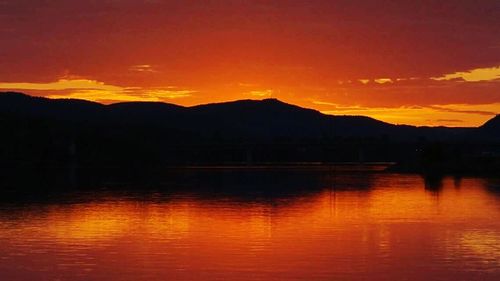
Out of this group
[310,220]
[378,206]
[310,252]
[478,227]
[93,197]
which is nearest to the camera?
[310,252]

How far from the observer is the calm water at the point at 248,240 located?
3075cm

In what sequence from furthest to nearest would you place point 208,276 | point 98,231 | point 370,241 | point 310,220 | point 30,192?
1. point 30,192
2. point 310,220
3. point 98,231
4. point 370,241
5. point 208,276

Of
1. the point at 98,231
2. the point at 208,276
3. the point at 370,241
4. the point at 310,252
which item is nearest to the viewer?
the point at 208,276

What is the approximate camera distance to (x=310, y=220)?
51125 millimetres

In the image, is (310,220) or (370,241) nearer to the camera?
(370,241)

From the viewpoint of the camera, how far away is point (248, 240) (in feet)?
131

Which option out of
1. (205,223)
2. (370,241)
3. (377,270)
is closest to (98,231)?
(205,223)

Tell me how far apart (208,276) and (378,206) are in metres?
36.3

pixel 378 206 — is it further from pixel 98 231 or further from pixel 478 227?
pixel 98 231

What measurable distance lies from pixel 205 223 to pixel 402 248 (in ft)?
46.1

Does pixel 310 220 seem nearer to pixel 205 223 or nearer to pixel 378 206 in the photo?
pixel 205 223

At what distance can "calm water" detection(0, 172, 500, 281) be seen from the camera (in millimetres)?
30750

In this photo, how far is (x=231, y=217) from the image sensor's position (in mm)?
52188

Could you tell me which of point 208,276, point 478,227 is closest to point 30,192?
point 478,227
